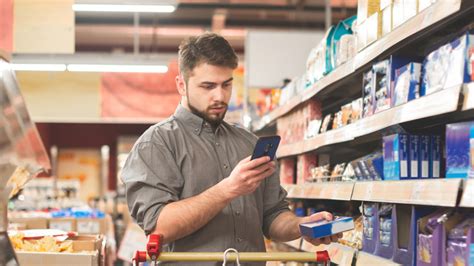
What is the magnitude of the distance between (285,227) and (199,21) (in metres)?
11.7

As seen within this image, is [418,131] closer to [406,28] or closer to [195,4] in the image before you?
[406,28]

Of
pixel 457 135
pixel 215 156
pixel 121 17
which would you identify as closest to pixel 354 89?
pixel 215 156

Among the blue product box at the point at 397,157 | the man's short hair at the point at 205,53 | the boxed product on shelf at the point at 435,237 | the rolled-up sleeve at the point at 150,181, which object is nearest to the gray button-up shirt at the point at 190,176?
the rolled-up sleeve at the point at 150,181

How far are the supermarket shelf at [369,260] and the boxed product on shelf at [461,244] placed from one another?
16.7 inches

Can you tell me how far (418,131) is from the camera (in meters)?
3.07

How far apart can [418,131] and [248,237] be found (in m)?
0.77

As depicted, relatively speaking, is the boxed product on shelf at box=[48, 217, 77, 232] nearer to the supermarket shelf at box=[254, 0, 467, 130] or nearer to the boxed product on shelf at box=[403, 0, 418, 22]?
the supermarket shelf at box=[254, 0, 467, 130]

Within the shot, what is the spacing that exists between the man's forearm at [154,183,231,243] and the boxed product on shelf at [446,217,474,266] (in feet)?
2.39

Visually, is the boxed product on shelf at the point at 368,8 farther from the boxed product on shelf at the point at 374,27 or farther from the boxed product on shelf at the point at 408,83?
the boxed product on shelf at the point at 408,83

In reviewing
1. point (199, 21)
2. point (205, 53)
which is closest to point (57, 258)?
point (205, 53)

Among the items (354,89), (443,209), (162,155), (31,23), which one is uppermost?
(31,23)

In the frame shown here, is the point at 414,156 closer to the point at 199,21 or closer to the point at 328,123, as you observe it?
the point at 328,123

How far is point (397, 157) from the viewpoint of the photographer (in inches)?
114

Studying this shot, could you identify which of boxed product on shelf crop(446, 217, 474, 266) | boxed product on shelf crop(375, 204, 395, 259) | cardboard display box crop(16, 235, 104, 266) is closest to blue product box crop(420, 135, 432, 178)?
boxed product on shelf crop(375, 204, 395, 259)
